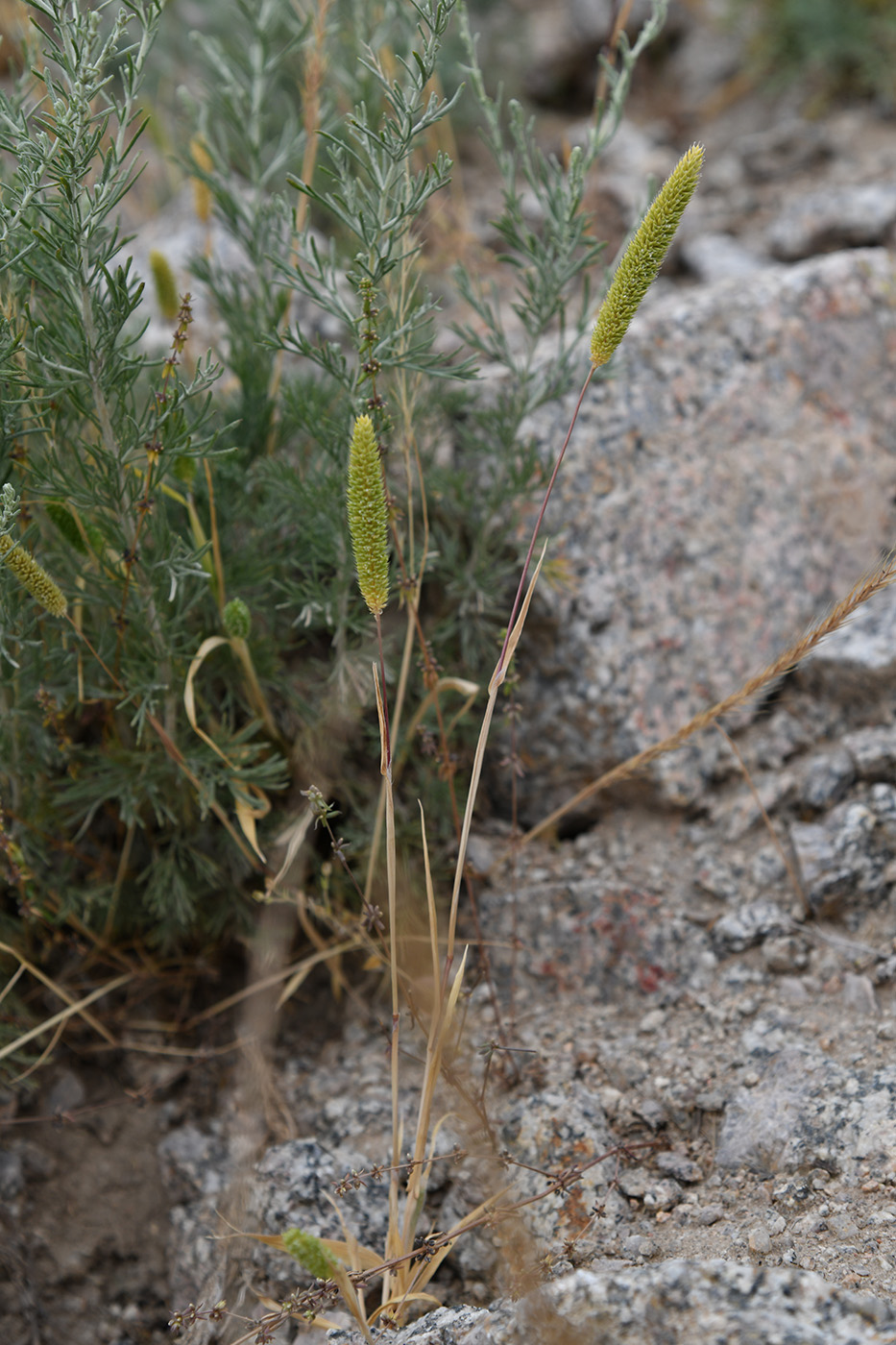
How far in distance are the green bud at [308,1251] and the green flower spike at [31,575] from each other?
1.09m

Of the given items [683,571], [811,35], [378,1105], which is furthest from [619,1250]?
[811,35]

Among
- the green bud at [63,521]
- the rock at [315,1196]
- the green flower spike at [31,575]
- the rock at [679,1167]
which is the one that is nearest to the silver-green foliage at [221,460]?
the green bud at [63,521]

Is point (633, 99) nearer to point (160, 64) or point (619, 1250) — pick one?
point (160, 64)

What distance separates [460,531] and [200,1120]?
5.10ft

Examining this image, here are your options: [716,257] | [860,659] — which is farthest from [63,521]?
[716,257]

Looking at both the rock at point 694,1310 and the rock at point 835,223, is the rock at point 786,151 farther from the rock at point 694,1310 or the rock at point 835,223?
the rock at point 694,1310

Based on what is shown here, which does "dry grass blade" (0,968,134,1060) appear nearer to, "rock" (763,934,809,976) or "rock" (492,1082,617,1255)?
"rock" (492,1082,617,1255)

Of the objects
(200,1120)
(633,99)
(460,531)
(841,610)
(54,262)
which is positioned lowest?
(200,1120)

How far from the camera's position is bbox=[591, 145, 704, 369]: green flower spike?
4.78ft

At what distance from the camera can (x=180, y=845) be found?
2334 millimetres

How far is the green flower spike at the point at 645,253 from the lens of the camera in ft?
4.78

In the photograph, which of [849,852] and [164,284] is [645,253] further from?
[849,852]

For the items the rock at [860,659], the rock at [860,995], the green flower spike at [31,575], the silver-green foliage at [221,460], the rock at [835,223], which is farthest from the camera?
the rock at [835,223]

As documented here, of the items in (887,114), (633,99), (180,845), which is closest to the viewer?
(180,845)
